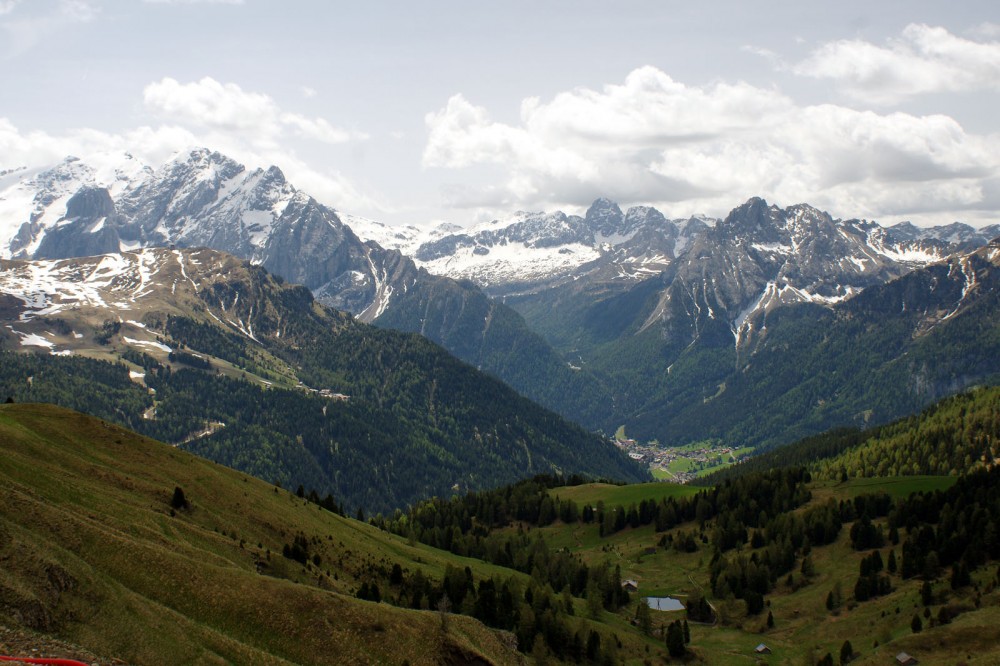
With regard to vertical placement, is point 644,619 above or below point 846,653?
below

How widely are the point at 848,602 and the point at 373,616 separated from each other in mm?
97662

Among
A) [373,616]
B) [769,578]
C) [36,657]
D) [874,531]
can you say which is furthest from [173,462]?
[874,531]

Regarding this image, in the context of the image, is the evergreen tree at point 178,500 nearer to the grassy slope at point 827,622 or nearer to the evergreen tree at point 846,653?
the grassy slope at point 827,622

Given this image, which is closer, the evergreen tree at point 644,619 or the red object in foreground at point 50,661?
the red object in foreground at point 50,661

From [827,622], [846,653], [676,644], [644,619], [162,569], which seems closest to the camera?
[162,569]

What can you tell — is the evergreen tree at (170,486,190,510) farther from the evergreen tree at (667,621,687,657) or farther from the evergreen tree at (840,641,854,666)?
the evergreen tree at (840,641,854,666)

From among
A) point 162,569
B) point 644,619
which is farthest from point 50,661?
point 644,619

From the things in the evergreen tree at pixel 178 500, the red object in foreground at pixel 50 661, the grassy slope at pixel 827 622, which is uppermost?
the red object in foreground at pixel 50 661

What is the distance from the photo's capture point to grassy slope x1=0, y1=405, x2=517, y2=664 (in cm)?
6244

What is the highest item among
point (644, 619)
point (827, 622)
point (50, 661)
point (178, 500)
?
point (50, 661)

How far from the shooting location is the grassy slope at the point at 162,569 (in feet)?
205

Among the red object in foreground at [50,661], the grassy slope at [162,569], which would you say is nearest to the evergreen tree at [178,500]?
the grassy slope at [162,569]

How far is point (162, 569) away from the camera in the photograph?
246ft

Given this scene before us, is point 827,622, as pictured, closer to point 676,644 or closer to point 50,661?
point 676,644
